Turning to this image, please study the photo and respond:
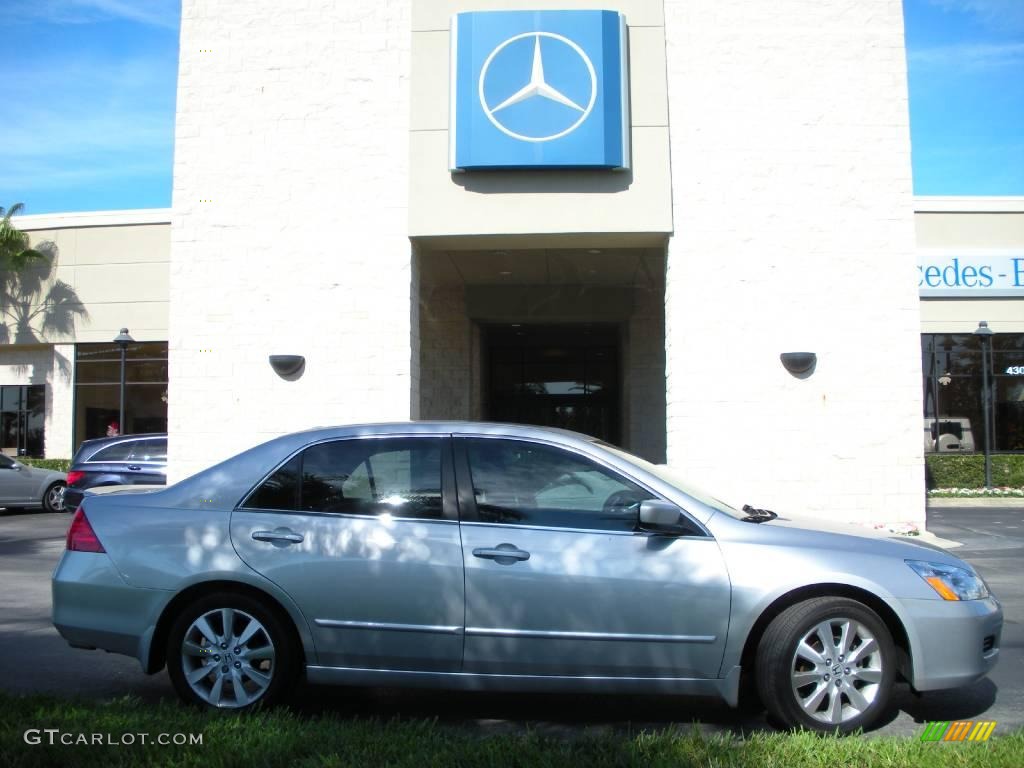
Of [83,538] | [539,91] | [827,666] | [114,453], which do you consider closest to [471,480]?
[827,666]

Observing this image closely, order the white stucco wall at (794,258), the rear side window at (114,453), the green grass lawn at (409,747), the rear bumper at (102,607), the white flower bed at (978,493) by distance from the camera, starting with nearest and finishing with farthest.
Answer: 1. the green grass lawn at (409,747)
2. the rear bumper at (102,607)
3. the white stucco wall at (794,258)
4. the rear side window at (114,453)
5. the white flower bed at (978,493)

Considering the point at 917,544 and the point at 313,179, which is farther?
the point at 313,179

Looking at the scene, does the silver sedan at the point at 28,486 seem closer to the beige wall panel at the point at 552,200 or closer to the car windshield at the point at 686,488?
the beige wall panel at the point at 552,200

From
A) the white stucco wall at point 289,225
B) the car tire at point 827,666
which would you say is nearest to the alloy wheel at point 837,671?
the car tire at point 827,666

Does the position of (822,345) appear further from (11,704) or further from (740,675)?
(11,704)

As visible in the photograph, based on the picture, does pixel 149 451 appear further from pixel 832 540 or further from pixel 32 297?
pixel 832 540

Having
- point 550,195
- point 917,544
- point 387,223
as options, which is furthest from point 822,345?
point 917,544

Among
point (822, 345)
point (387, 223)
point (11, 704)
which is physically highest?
point (387, 223)

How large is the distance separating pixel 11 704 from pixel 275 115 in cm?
1003

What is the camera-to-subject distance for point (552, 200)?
41.4ft

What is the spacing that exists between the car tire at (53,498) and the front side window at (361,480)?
1559 centimetres

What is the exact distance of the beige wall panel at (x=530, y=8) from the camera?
42.4 feet

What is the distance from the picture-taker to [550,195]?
12.6 meters

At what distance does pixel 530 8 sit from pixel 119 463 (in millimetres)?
A: 9453
